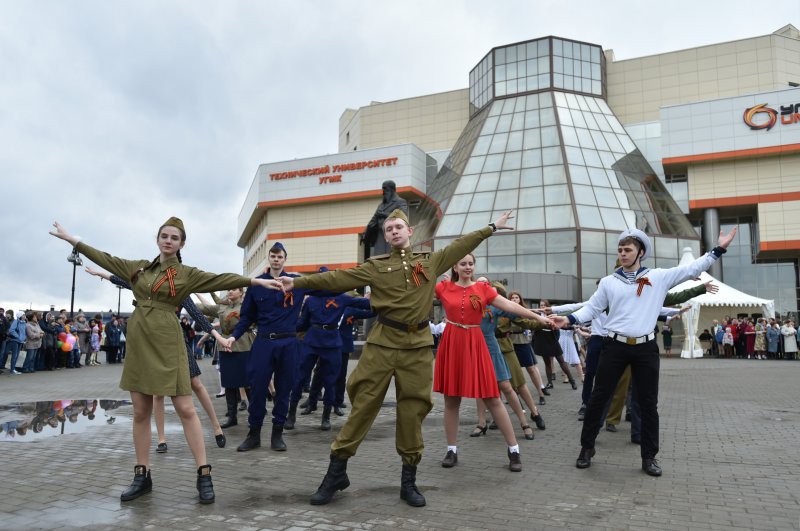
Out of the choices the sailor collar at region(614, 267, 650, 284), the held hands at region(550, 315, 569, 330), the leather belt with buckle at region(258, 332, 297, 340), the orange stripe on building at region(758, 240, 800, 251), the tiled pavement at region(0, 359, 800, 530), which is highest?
the orange stripe on building at region(758, 240, 800, 251)

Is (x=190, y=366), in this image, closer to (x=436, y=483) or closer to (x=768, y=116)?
(x=436, y=483)

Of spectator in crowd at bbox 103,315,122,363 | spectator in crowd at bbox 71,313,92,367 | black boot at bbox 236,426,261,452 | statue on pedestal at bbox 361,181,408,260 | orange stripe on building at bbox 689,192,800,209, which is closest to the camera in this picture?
black boot at bbox 236,426,261,452

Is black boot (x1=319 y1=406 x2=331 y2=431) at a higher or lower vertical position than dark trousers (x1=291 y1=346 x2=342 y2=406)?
lower

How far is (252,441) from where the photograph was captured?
20.0 feet

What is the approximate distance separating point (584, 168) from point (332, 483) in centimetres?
3298

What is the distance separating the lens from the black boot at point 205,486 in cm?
414

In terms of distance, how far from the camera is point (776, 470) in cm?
517

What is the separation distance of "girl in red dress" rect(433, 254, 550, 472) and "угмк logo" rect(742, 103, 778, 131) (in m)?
39.9

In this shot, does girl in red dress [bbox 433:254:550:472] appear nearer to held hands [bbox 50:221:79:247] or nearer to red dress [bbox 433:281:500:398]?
red dress [bbox 433:281:500:398]

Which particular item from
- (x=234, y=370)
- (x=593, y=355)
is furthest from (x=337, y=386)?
(x=593, y=355)

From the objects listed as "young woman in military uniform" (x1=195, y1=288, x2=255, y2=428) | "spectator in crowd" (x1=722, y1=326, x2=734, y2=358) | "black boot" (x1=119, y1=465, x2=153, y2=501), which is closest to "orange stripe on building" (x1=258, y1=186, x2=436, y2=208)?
"spectator in crowd" (x1=722, y1=326, x2=734, y2=358)

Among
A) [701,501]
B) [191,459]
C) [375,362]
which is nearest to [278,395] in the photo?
[191,459]

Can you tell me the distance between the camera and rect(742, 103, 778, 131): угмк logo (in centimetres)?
3747

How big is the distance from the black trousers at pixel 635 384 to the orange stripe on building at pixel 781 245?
1492 inches
